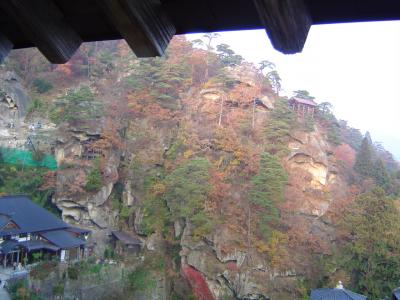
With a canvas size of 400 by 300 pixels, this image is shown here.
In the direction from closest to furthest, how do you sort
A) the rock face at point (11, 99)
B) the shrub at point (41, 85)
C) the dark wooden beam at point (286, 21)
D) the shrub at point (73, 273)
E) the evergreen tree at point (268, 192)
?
the dark wooden beam at point (286, 21)
the shrub at point (73, 273)
the evergreen tree at point (268, 192)
the rock face at point (11, 99)
the shrub at point (41, 85)

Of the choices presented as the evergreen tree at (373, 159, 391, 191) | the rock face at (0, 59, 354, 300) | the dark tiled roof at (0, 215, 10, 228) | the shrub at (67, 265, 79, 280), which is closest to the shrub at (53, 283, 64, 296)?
the shrub at (67, 265, 79, 280)

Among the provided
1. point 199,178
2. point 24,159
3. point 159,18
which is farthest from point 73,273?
point 159,18

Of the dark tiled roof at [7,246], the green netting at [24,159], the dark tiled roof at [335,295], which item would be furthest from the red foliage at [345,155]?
the dark tiled roof at [7,246]

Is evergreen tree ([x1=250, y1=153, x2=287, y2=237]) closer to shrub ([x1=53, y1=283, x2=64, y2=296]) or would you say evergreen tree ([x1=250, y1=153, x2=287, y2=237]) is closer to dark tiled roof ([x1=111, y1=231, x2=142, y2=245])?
dark tiled roof ([x1=111, y1=231, x2=142, y2=245])

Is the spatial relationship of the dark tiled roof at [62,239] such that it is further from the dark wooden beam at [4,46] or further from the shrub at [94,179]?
the dark wooden beam at [4,46]

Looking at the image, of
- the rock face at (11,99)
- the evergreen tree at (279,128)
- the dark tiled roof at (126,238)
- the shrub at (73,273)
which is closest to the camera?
the shrub at (73,273)

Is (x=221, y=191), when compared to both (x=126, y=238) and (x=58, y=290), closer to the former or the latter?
(x=126, y=238)

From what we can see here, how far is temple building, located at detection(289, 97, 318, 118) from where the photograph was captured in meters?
21.4

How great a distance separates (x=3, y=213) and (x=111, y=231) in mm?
4548

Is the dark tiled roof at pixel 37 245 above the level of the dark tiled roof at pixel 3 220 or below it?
below

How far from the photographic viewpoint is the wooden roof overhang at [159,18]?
0.75m

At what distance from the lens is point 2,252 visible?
38.7ft

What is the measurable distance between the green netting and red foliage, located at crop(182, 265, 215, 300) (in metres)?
7.96

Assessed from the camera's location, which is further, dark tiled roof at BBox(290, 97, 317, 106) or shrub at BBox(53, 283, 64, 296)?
dark tiled roof at BBox(290, 97, 317, 106)
